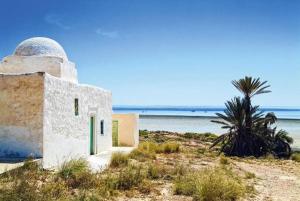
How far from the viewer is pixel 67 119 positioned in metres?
13.9

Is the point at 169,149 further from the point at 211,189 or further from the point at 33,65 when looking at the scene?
the point at 211,189

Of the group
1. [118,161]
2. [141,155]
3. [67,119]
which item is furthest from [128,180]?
[141,155]

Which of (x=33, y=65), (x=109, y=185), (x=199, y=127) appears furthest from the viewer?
(x=199, y=127)

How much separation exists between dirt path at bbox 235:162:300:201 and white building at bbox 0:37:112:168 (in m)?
6.67

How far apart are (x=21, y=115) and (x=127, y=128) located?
10.4 metres

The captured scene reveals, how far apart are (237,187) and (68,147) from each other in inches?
275

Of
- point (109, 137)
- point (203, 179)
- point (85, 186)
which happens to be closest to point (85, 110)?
point (109, 137)

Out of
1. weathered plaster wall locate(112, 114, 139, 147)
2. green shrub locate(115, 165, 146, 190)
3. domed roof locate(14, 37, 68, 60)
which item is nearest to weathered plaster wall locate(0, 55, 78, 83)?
domed roof locate(14, 37, 68, 60)

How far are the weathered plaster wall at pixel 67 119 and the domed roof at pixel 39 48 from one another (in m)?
2.01

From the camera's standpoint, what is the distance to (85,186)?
31.2ft

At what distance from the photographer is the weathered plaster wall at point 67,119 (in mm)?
12359

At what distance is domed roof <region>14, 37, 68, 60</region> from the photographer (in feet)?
50.9

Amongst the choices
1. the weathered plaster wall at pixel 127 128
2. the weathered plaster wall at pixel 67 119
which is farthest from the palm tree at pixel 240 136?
the weathered plaster wall at pixel 67 119

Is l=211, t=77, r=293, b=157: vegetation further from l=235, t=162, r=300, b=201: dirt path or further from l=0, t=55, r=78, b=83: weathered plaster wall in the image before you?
l=0, t=55, r=78, b=83: weathered plaster wall
